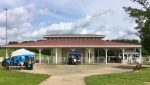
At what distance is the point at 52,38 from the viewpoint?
60312 millimetres

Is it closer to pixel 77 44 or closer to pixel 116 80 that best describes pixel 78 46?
pixel 77 44

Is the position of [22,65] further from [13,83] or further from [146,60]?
[146,60]

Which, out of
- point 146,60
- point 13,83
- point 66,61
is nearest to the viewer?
point 13,83

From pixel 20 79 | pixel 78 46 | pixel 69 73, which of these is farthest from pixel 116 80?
pixel 78 46

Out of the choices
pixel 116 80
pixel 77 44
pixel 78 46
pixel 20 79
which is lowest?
pixel 116 80

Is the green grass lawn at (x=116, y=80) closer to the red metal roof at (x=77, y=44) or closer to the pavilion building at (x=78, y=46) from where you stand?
the pavilion building at (x=78, y=46)

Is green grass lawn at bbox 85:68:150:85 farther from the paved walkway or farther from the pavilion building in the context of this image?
the pavilion building

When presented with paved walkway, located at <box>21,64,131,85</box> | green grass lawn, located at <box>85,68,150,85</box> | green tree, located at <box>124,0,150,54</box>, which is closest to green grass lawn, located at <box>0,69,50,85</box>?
paved walkway, located at <box>21,64,131,85</box>

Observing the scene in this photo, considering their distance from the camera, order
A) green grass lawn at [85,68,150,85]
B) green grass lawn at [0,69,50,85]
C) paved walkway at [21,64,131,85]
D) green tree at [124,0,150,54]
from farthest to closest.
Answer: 1. green tree at [124,0,150,54]
2. paved walkway at [21,64,131,85]
3. green grass lawn at [85,68,150,85]
4. green grass lawn at [0,69,50,85]

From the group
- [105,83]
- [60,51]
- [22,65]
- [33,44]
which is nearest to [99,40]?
[60,51]

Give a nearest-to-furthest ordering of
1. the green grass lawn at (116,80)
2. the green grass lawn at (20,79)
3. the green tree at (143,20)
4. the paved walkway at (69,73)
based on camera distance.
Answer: the green grass lawn at (20,79)
the green grass lawn at (116,80)
the paved walkway at (69,73)
the green tree at (143,20)

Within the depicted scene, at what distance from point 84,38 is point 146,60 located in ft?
42.1

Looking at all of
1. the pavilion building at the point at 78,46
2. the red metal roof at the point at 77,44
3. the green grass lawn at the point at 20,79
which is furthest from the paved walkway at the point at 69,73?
the pavilion building at the point at 78,46

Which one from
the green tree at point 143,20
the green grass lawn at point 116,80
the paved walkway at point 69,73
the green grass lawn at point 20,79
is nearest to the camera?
the green grass lawn at point 20,79
